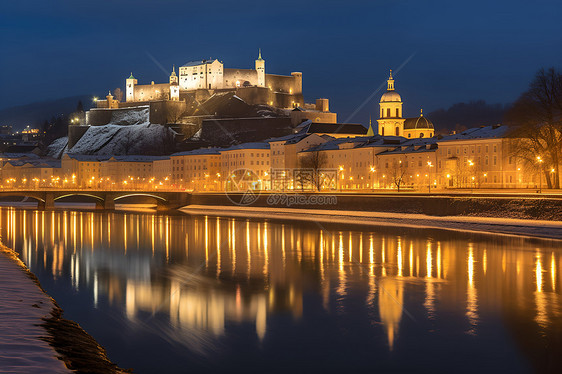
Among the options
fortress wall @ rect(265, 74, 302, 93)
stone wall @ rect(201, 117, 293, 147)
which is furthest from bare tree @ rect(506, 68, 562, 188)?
fortress wall @ rect(265, 74, 302, 93)

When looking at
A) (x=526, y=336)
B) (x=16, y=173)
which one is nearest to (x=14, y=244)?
(x=526, y=336)

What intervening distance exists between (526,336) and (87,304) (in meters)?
9.19

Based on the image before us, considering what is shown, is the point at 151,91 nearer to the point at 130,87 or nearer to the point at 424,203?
the point at 130,87

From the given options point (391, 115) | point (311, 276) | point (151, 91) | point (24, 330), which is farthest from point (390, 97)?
point (24, 330)

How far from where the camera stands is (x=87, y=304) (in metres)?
15.0

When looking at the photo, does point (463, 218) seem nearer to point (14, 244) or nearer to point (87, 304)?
point (14, 244)

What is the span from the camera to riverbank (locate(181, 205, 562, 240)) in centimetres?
3128

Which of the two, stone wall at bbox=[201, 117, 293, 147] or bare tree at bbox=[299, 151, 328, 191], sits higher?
stone wall at bbox=[201, 117, 293, 147]

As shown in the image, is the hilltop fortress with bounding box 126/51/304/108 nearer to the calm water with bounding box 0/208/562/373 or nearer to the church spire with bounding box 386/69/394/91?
the church spire with bounding box 386/69/394/91

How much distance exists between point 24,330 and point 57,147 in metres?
122

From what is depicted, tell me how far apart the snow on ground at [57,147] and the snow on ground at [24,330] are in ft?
368

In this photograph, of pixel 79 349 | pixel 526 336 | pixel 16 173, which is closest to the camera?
pixel 79 349

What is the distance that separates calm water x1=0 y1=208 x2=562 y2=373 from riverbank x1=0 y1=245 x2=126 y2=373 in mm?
753

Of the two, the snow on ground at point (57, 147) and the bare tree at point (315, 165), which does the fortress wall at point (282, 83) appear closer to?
the bare tree at point (315, 165)
